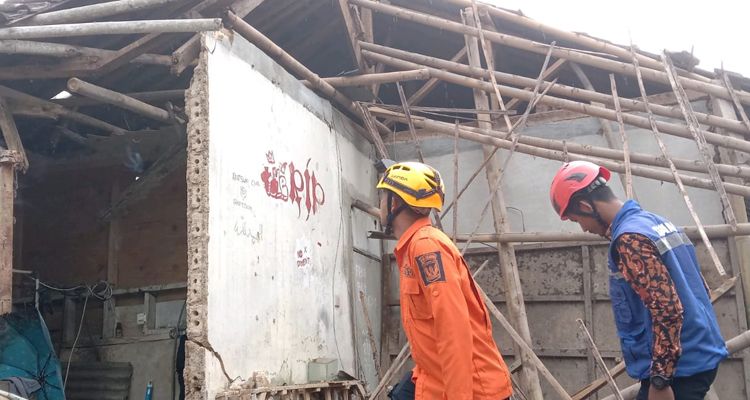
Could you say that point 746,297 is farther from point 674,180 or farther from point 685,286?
point 685,286

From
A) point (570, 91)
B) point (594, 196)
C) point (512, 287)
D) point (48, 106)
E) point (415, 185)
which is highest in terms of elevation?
point (570, 91)

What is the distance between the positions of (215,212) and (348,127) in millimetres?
3137

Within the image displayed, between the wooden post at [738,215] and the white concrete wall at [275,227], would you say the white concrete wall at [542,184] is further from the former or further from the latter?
the white concrete wall at [275,227]

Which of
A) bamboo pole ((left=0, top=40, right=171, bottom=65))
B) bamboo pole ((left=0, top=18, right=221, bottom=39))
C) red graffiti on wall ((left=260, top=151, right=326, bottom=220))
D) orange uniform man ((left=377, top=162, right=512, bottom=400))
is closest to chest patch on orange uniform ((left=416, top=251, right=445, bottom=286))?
orange uniform man ((left=377, top=162, right=512, bottom=400))

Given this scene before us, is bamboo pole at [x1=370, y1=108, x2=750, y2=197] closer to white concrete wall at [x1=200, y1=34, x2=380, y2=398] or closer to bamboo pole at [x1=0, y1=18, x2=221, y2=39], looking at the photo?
white concrete wall at [x1=200, y1=34, x2=380, y2=398]

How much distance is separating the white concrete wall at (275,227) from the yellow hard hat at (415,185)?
1.44 metres

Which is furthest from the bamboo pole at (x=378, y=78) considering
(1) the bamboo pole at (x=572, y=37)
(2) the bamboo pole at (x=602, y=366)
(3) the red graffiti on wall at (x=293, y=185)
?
(2) the bamboo pole at (x=602, y=366)

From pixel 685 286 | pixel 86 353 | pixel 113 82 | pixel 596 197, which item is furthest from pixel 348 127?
pixel 685 286

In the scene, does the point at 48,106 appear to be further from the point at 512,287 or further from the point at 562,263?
the point at 562,263

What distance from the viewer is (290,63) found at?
616 centimetres

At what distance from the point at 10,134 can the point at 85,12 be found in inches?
51.6

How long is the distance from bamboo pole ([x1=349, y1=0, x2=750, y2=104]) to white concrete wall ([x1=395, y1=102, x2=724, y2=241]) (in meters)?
0.78

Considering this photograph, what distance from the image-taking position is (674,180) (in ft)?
18.7

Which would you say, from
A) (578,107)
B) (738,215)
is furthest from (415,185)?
(738,215)
